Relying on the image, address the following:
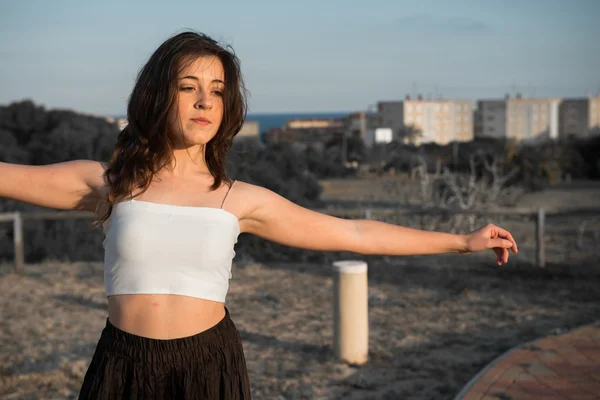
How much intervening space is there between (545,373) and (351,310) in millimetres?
1327

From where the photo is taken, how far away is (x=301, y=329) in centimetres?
646

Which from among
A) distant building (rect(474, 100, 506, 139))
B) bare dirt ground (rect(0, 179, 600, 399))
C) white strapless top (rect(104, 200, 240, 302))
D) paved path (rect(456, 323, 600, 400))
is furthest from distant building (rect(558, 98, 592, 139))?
white strapless top (rect(104, 200, 240, 302))

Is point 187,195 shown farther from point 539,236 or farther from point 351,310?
point 539,236

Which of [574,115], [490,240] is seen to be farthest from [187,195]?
[574,115]

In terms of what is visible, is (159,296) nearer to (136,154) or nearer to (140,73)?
(136,154)

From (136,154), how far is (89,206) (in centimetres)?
22

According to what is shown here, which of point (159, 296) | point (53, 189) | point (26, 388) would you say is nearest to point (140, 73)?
point (53, 189)

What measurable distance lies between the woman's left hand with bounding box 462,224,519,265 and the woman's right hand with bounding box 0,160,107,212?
3.76 ft

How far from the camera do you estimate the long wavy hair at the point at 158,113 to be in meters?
2.18

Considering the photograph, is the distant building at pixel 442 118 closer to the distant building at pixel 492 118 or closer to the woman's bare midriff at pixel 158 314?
the distant building at pixel 492 118

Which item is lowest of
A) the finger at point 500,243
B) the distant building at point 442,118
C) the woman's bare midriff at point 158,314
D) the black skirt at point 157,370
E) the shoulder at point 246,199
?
the black skirt at point 157,370

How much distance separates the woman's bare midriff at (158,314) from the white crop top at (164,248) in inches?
0.8

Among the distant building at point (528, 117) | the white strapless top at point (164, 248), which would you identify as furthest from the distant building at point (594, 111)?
the white strapless top at point (164, 248)

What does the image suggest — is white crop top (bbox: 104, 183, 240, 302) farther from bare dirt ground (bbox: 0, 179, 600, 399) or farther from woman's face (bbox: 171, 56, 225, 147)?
bare dirt ground (bbox: 0, 179, 600, 399)
